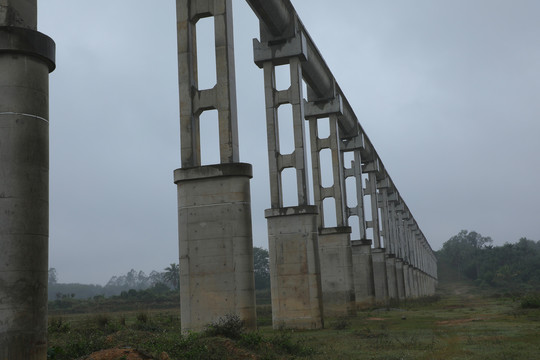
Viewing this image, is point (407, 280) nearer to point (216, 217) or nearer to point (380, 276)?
point (380, 276)

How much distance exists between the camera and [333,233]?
117 ft

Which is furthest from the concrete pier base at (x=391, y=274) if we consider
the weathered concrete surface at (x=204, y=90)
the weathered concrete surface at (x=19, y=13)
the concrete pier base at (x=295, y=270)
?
the weathered concrete surface at (x=19, y=13)

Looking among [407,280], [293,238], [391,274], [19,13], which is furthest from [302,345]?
[407,280]

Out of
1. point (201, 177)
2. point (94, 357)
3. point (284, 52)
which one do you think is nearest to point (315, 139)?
point (284, 52)

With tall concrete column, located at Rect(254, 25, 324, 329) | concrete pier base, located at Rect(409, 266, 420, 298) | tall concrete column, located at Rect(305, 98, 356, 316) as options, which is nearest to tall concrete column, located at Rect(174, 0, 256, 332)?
tall concrete column, located at Rect(254, 25, 324, 329)

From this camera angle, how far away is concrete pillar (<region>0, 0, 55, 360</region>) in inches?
299

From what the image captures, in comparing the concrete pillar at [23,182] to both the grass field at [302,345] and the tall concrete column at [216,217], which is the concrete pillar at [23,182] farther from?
the tall concrete column at [216,217]

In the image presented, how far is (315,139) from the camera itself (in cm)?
3725

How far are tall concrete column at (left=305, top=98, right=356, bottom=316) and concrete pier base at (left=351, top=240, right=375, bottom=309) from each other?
8.88 metres

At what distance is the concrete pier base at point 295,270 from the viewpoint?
2528 centimetres

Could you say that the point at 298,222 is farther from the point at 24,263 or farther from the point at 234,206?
the point at 24,263

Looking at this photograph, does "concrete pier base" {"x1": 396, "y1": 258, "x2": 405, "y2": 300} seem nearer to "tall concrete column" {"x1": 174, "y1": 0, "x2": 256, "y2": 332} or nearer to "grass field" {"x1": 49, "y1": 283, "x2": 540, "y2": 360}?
"grass field" {"x1": 49, "y1": 283, "x2": 540, "y2": 360}

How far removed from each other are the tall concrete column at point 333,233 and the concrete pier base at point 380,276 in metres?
17.8

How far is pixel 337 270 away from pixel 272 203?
36.4ft
